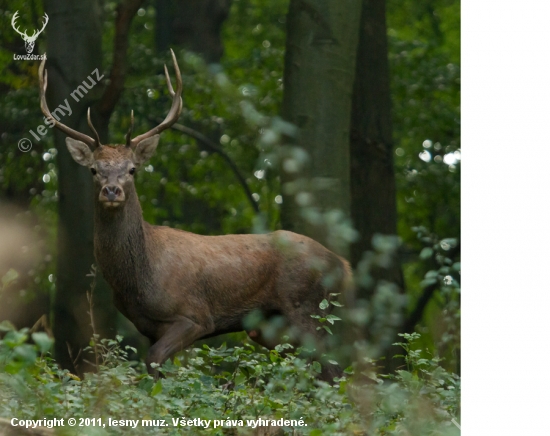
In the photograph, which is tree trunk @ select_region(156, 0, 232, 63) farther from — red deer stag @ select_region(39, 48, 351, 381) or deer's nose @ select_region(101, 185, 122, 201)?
deer's nose @ select_region(101, 185, 122, 201)

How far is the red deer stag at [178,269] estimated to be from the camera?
8391mm

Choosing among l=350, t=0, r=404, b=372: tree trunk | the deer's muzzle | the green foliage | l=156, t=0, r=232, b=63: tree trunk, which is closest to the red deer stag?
the deer's muzzle

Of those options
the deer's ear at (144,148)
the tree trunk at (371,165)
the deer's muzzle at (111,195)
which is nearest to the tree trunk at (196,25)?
the tree trunk at (371,165)

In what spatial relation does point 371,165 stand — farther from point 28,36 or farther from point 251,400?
point 251,400

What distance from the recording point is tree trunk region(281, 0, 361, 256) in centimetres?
910

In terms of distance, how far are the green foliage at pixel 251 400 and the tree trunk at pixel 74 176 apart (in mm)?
3738

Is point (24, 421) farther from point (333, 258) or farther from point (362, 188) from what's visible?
point (362, 188)

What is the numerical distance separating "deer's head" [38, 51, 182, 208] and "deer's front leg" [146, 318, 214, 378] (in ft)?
3.96

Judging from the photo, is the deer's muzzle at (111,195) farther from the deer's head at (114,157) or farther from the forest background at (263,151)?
the forest background at (263,151)

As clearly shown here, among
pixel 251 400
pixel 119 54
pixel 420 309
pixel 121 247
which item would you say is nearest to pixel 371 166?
pixel 420 309

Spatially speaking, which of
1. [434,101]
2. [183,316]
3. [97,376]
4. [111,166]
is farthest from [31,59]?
[434,101]

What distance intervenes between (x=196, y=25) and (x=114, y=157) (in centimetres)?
964

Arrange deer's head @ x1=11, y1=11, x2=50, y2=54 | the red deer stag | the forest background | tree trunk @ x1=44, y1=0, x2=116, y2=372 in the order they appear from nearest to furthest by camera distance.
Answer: the forest background, the red deer stag, deer's head @ x1=11, y1=11, x2=50, y2=54, tree trunk @ x1=44, y1=0, x2=116, y2=372
